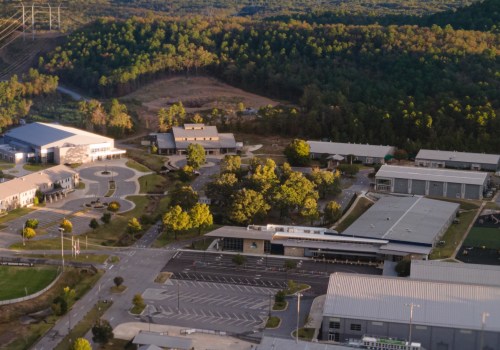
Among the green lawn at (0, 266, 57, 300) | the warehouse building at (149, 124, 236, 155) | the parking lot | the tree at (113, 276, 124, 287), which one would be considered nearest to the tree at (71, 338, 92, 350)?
the parking lot

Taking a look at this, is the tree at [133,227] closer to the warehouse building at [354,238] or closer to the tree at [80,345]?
the warehouse building at [354,238]

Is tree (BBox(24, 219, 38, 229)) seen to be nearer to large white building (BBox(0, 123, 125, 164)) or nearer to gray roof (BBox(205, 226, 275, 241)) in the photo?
gray roof (BBox(205, 226, 275, 241))

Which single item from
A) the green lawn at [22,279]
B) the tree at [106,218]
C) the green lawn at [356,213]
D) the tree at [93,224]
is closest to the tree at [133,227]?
the tree at [93,224]

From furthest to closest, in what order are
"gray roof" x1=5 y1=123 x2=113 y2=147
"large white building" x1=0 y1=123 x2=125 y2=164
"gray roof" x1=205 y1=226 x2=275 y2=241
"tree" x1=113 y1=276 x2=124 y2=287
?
1. "gray roof" x1=5 y1=123 x2=113 y2=147
2. "large white building" x1=0 y1=123 x2=125 y2=164
3. "gray roof" x1=205 y1=226 x2=275 y2=241
4. "tree" x1=113 y1=276 x2=124 y2=287

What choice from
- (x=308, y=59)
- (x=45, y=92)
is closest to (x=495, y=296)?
(x=308, y=59)

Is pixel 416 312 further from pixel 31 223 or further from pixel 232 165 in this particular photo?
pixel 232 165

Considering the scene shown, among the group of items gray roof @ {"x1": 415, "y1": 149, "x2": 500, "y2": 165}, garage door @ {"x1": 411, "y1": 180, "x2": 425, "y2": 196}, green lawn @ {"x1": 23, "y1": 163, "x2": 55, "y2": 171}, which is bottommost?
green lawn @ {"x1": 23, "y1": 163, "x2": 55, "y2": 171}

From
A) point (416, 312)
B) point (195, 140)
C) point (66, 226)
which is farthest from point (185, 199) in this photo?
point (195, 140)
